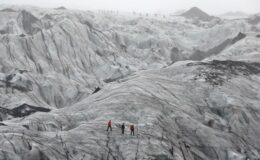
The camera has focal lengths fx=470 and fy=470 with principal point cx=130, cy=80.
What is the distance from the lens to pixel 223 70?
87562 millimetres

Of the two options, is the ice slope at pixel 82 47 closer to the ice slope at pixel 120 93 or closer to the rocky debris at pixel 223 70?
the ice slope at pixel 120 93

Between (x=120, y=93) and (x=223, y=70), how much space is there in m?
25.0

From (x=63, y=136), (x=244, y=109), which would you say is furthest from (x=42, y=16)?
(x=63, y=136)

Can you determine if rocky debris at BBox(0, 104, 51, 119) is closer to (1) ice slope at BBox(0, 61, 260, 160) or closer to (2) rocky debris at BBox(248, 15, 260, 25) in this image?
(1) ice slope at BBox(0, 61, 260, 160)

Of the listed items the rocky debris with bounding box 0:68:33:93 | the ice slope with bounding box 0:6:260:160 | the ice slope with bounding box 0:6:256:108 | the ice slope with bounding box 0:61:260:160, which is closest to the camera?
the ice slope with bounding box 0:61:260:160

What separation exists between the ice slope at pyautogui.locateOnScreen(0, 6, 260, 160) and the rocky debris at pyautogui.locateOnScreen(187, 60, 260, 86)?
0.62 ft

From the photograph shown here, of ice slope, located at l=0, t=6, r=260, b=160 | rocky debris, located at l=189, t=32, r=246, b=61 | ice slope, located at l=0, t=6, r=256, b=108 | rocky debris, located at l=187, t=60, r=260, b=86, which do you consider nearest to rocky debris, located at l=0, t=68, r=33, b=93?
ice slope, located at l=0, t=6, r=260, b=160

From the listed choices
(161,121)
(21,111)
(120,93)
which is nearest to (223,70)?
(120,93)

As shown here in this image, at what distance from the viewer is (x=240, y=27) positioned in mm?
156375

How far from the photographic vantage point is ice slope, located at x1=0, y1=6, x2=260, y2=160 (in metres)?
55.4

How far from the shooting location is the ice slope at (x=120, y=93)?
182ft

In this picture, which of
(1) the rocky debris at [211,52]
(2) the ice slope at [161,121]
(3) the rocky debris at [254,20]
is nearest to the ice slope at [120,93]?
(2) the ice slope at [161,121]

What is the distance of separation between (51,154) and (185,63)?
156 feet

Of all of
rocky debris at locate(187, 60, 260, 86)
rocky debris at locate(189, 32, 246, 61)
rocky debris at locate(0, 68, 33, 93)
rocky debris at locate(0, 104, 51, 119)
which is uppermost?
rocky debris at locate(187, 60, 260, 86)
